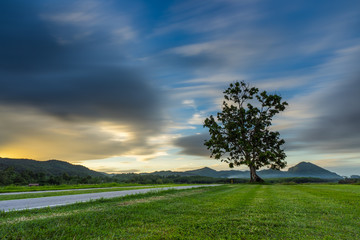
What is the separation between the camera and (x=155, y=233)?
10.8 ft

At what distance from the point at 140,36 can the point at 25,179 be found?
5192 cm

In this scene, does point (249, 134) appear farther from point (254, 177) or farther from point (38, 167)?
point (38, 167)

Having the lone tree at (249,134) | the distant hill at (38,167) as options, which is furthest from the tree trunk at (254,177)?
the distant hill at (38,167)

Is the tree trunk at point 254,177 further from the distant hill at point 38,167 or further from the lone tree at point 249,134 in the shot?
the distant hill at point 38,167

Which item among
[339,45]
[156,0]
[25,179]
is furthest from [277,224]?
[25,179]

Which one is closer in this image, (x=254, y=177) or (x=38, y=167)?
(x=254, y=177)

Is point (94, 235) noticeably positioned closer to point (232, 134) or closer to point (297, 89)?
point (297, 89)

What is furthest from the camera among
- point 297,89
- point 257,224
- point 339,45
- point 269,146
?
point 269,146

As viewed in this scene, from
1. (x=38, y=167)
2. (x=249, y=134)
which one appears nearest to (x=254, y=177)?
(x=249, y=134)

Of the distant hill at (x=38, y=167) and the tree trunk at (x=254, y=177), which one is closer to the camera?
the tree trunk at (x=254, y=177)

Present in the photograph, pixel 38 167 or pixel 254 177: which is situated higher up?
pixel 38 167

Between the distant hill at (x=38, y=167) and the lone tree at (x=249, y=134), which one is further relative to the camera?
the distant hill at (x=38, y=167)

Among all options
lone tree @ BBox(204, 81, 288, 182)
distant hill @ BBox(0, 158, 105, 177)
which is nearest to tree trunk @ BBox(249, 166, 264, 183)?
lone tree @ BBox(204, 81, 288, 182)

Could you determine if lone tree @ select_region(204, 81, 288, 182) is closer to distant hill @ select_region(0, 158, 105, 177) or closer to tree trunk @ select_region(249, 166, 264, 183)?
tree trunk @ select_region(249, 166, 264, 183)
